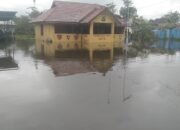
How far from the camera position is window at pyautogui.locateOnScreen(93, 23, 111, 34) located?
29.2 metres

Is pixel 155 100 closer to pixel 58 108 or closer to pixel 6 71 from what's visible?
pixel 58 108

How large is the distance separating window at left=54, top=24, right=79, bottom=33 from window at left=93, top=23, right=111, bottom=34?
2310mm

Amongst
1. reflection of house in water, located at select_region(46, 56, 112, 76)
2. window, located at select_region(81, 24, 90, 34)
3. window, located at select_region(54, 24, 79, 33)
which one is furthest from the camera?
window, located at select_region(81, 24, 90, 34)

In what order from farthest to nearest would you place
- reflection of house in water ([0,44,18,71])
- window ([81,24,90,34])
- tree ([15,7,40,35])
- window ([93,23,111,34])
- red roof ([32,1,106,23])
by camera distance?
tree ([15,7,40,35]) → window ([93,23,111,34]) → window ([81,24,90,34]) → red roof ([32,1,106,23]) → reflection of house in water ([0,44,18,71])

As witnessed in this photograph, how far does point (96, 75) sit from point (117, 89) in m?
2.54

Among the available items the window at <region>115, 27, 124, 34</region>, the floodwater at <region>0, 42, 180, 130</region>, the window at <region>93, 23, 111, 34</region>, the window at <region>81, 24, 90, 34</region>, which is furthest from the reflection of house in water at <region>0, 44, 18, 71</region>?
the window at <region>115, 27, 124, 34</region>

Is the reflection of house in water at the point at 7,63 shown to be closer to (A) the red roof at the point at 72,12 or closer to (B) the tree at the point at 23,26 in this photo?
(A) the red roof at the point at 72,12

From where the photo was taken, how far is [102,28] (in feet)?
98.3

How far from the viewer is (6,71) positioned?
39.2 ft

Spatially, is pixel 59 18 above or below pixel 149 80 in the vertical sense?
above

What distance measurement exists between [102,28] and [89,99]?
2318 cm

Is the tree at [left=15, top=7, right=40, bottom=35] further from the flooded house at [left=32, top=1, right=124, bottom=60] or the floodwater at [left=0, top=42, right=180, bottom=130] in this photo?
the floodwater at [left=0, top=42, right=180, bottom=130]

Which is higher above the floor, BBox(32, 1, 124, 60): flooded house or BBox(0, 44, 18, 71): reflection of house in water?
BBox(32, 1, 124, 60): flooded house

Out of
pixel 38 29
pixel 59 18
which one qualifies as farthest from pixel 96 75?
pixel 38 29
